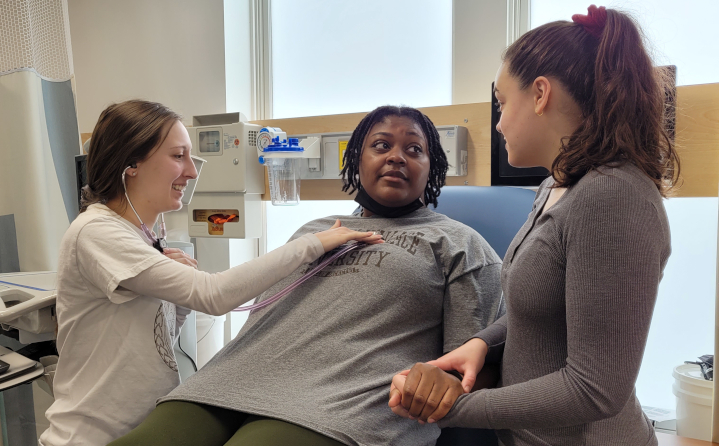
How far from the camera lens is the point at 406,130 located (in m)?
1.48

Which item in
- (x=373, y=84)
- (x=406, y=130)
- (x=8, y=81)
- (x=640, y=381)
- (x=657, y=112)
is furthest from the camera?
(x=373, y=84)

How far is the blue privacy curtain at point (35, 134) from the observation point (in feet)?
6.56

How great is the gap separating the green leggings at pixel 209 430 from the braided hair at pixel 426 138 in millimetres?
814

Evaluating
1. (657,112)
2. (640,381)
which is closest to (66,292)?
(657,112)

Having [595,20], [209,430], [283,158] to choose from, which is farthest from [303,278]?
[283,158]

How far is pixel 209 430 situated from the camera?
1053 millimetres

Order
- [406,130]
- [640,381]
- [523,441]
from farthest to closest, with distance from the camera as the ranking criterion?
[640,381]
[406,130]
[523,441]

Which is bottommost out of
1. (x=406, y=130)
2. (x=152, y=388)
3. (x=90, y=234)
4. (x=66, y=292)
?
(x=152, y=388)

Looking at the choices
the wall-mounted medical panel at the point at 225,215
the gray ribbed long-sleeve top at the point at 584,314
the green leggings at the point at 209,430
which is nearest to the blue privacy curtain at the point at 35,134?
the wall-mounted medical panel at the point at 225,215

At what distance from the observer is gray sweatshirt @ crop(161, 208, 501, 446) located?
1.05 m

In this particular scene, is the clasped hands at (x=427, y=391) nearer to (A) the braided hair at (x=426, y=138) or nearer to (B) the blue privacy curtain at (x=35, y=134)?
(A) the braided hair at (x=426, y=138)

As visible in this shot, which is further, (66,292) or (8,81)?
(8,81)

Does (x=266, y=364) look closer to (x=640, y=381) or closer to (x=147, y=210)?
(x=147, y=210)

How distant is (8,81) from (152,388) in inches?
59.2
